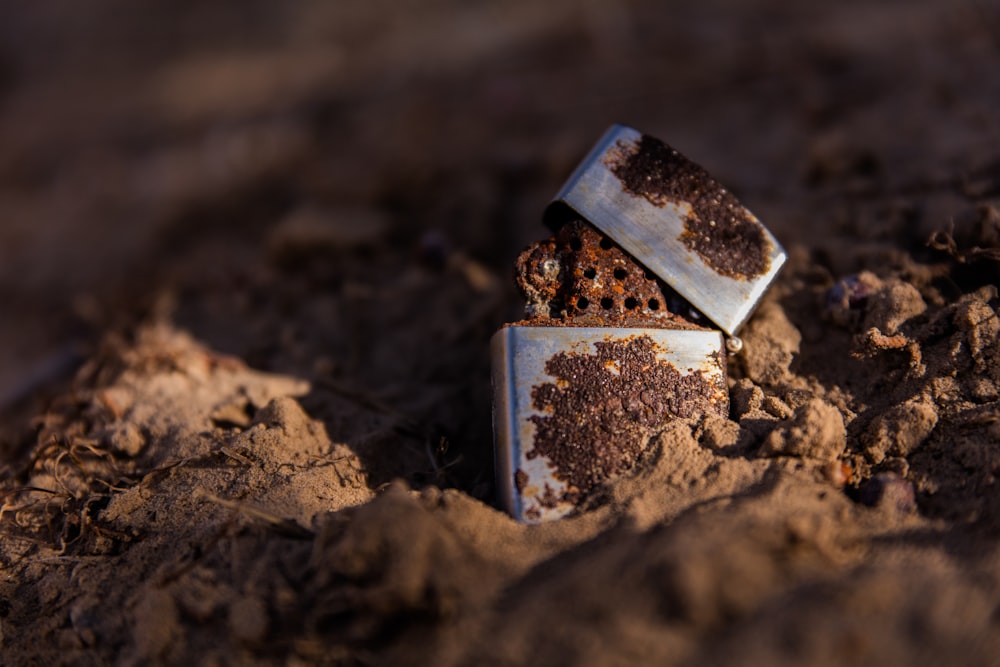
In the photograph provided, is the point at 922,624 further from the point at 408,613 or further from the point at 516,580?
the point at 408,613

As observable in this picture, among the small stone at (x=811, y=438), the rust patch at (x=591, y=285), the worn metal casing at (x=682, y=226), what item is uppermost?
the worn metal casing at (x=682, y=226)

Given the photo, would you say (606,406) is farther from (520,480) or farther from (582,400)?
(520,480)

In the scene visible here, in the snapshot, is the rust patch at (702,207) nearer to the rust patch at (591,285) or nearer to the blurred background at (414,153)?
the rust patch at (591,285)

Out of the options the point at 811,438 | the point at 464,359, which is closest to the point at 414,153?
the point at 464,359

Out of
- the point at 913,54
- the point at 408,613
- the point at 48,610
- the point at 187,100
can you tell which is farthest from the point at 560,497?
the point at 187,100

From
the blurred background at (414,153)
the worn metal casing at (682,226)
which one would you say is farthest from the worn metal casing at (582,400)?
the blurred background at (414,153)

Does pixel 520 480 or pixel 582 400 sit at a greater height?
pixel 582 400

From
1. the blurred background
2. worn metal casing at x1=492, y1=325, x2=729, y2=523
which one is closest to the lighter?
worn metal casing at x1=492, y1=325, x2=729, y2=523
